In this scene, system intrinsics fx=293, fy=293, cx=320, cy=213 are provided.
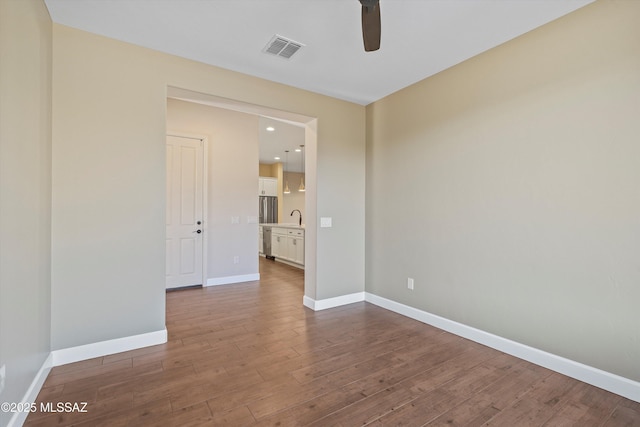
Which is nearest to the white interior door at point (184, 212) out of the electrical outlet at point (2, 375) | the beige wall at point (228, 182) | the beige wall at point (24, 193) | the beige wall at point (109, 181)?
the beige wall at point (228, 182)

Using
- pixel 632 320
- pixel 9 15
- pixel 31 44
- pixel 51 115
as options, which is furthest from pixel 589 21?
pixel 51 115

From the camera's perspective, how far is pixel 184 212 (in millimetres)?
4797

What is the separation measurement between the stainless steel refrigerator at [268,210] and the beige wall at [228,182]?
432 centimetres

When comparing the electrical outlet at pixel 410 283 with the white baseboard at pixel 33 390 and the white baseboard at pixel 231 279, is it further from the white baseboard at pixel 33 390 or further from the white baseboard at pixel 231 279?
the white baseboard at pixel 33 390

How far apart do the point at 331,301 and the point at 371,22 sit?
315cm

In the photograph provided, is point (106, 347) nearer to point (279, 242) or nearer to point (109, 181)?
point (109, 181)

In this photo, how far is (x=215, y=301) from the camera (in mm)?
4117

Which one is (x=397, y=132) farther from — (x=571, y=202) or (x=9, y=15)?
(x=9, y=15)

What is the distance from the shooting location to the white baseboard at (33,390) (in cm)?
162

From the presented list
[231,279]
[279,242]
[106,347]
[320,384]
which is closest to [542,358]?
[320,384]

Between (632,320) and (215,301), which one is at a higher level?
(632,320)

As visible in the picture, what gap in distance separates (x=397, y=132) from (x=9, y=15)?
3441mm

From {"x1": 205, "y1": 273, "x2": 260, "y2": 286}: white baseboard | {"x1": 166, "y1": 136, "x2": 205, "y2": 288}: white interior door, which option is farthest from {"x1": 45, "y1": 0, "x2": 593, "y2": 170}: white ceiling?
{"x1": 205, "y1": 273, "x2": 260, "y2": 286}: white baseboard

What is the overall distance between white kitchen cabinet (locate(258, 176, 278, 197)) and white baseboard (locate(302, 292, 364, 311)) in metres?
6.23
